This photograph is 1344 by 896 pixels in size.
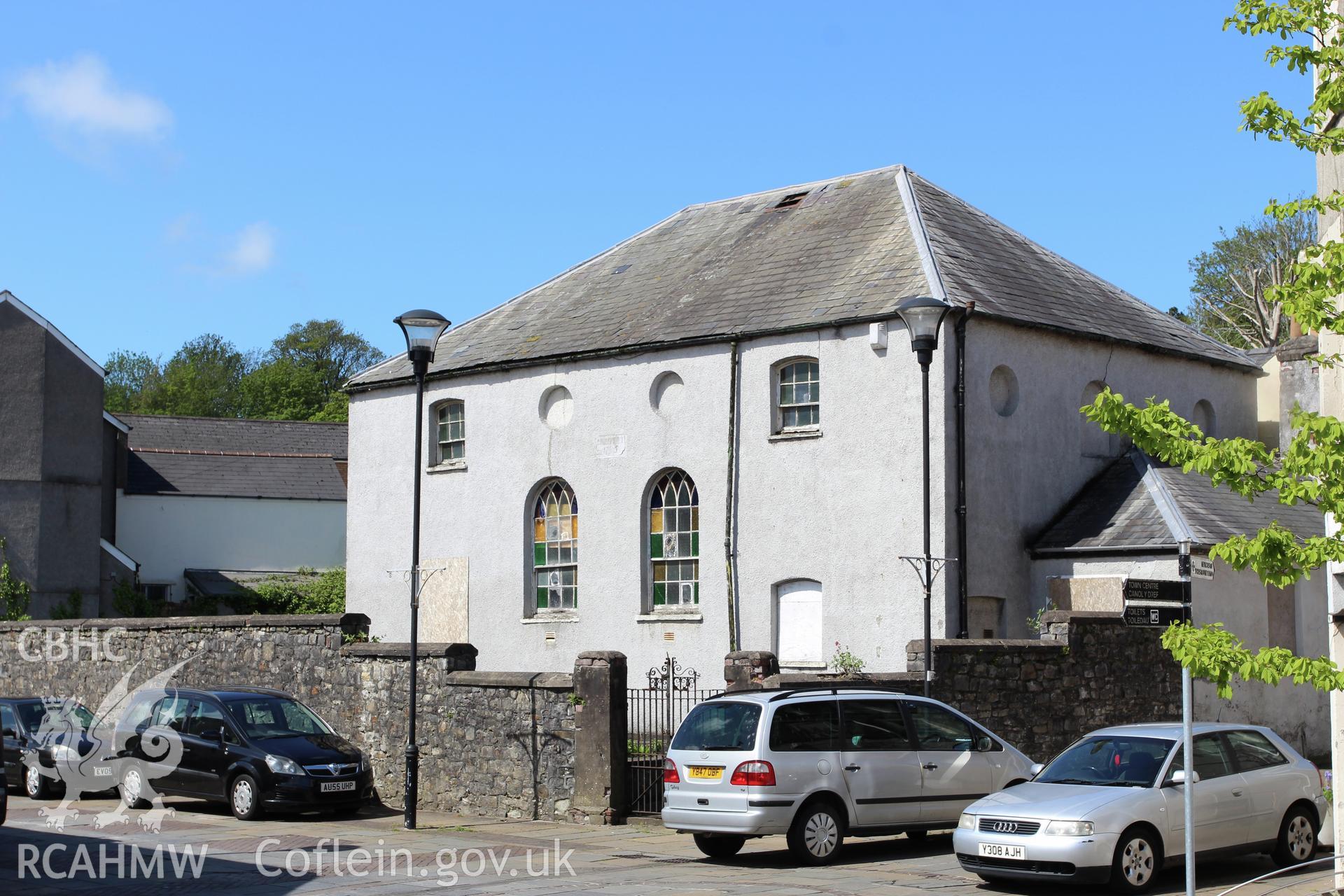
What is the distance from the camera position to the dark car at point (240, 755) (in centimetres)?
1906

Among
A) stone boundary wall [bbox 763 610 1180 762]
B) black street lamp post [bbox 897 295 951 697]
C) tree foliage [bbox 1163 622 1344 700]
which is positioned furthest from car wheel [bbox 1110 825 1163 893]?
black street lamp post [bbox 897 295 951 697]

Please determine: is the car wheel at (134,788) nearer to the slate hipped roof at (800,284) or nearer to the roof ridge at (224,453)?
the slate hipped roof at (800,284)

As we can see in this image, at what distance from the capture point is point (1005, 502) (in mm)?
25062

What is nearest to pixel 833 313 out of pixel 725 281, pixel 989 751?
pixel 725 281

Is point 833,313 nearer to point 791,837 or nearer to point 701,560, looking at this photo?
point 701,560

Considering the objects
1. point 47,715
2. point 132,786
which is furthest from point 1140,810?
point 47,715

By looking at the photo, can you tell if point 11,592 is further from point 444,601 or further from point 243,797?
point 243,797

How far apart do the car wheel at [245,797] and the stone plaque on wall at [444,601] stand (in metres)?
10.5

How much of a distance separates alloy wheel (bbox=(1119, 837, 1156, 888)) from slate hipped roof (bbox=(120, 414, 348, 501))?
129ft

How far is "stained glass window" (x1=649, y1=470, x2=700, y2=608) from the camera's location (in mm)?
26891

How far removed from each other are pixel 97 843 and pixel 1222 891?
11724 mm

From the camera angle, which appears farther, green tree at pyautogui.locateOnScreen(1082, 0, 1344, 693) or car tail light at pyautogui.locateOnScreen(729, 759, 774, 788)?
car tail light at pyautogui.locateOnScreen(729, 759, 774, 788)

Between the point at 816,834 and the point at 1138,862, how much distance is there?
3.25m

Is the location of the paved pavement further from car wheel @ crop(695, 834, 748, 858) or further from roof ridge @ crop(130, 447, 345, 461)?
roof ridge @ crop(130, 447, 345, 461)
